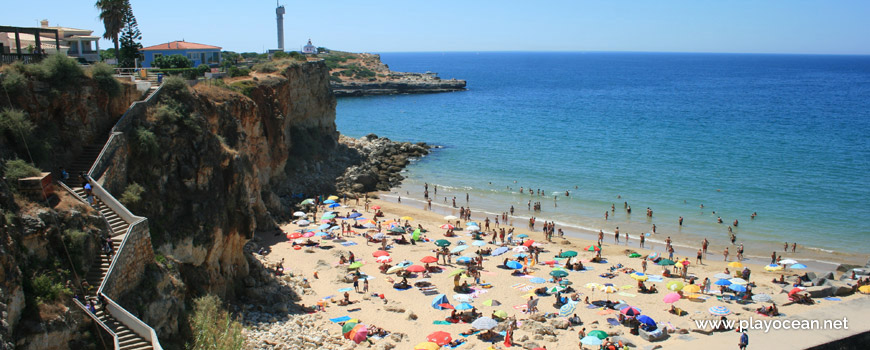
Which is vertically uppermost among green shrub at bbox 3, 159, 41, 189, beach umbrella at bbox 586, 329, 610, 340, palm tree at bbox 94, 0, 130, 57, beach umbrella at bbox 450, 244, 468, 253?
palm tree at bbox 94, 0, 130, 57

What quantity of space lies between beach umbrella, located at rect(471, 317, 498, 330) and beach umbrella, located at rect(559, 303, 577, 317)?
325 centimetres

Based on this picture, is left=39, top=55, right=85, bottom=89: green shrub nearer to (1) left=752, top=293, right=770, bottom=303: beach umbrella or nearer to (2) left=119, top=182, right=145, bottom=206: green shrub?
(2) left=119, top=182, right=145, bottom=206: green shrub

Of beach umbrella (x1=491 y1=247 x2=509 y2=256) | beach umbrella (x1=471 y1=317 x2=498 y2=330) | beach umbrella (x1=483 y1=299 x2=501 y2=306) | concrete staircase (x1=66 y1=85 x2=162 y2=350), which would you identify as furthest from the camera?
beach umbrella (x1=491 y1=247 x2=509 y2=256)

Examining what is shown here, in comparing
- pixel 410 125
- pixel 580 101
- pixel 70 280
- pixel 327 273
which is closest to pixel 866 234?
pixel 327 273

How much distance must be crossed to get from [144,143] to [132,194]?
2115 millimetres

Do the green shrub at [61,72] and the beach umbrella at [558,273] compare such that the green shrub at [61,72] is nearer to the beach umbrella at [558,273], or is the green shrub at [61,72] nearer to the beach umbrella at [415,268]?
the beach umbrella at [415,268]

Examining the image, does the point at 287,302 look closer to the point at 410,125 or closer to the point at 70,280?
the point at 70,280

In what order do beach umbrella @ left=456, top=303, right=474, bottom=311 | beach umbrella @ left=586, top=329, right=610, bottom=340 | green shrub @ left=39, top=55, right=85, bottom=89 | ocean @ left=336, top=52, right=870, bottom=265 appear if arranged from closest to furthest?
green shrub @ left=39, top=55, right=85, bottom=89 → beach umbrella @ left=586, top=329, right=610, bottom=340 → beach umbrella @ left=456, top=303, right=474, bottom=311 → ocean @ left=336, top=52, right=870, bottom=265

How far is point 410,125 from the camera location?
251 ft

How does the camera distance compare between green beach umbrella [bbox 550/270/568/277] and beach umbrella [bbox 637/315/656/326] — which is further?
green beach umbrella [bbox 550/270/568/277]

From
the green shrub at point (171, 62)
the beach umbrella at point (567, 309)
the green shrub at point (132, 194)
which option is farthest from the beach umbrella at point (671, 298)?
the green shrub at point (171, 62)

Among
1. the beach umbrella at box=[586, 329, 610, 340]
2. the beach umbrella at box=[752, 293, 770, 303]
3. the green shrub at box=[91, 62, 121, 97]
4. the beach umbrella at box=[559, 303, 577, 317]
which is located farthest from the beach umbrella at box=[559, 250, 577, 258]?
the green shrub at box=[91, 62, 121, 97]

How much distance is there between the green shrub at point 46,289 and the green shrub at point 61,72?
9.04m

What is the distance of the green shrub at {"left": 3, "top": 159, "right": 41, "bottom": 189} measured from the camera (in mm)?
14664
